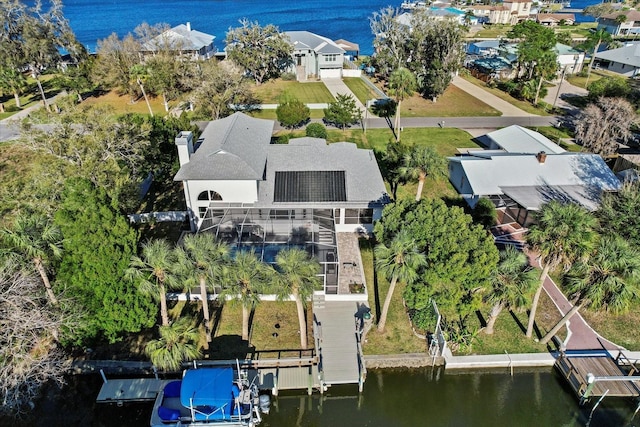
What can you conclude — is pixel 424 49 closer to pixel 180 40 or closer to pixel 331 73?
pixel 331 73

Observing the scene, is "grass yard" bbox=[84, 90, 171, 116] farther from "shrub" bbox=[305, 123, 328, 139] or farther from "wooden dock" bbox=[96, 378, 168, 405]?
"wooden dock" bbox=[96, 378, 168, 405]

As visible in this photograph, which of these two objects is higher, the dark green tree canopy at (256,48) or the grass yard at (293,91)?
the dark green tree canopy at (256,48)

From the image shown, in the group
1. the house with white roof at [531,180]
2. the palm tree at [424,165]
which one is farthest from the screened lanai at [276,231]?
the house with white roof at [531,180]

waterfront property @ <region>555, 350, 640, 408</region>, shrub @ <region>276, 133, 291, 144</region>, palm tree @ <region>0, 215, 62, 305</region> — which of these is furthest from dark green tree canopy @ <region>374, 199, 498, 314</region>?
shrub @ <region>276, 133, 291, 144</region>

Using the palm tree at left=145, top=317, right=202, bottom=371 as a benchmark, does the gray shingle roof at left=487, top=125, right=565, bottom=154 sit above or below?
above

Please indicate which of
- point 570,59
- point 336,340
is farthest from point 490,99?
point 336,340

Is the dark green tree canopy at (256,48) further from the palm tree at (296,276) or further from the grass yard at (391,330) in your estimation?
the palm tree at (296,276)
